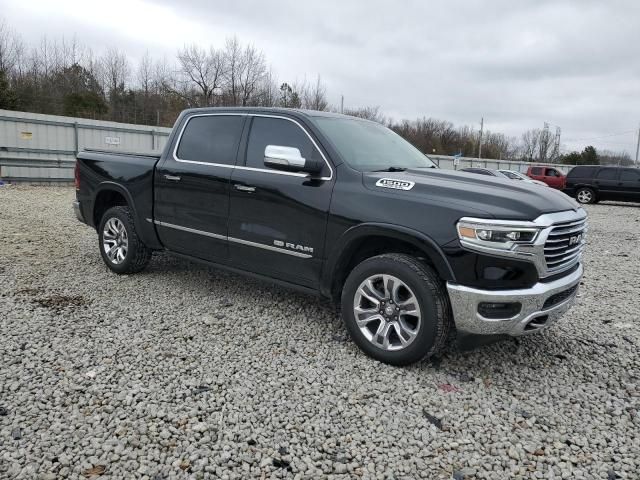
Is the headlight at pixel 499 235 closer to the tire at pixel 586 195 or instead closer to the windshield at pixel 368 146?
the windshield at pixel 368 146

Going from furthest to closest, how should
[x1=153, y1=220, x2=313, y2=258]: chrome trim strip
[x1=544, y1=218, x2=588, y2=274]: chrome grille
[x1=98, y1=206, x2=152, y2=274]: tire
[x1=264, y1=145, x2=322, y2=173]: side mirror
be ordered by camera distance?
[x1=98, y1=206, x2=152, y2=274]: tire
[x1=153, y1=220, x2=313, y2=258]: chrome trim strip
[x1=264, y1=145, x2=322, y2=173]: side mirror
[x1=544, y1=218, x2=588, y2=274]: chrome grille

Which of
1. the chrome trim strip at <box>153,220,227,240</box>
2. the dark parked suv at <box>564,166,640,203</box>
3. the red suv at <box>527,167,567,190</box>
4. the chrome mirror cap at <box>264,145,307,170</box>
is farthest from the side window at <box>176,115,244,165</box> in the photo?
the red suv at <box>527,167,567,190</box>

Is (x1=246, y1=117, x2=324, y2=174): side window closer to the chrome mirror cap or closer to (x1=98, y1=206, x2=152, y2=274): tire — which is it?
the chrome mirror cap

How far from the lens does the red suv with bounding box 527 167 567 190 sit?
2366 cm

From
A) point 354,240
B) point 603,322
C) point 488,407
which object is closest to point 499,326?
point 488,407

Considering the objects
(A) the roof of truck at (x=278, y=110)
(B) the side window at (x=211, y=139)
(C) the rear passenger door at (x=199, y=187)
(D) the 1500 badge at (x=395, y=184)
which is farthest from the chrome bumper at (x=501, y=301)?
(B) the side window at (x=211, y=139)

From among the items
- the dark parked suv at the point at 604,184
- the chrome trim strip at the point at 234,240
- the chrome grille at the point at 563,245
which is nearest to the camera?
the chrome grille at the point at 563,245

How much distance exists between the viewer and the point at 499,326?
317 cm

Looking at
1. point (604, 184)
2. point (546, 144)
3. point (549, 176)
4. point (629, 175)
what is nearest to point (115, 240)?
point (604, 184)

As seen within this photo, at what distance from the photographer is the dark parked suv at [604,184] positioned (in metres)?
19.4

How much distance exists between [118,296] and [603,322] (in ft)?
15.6

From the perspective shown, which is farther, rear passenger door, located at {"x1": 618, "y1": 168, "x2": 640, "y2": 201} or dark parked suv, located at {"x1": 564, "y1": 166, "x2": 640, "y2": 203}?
dark parked suv, located at {"x1": 564, "y1": 166, "x2": 640, "y2": 203}

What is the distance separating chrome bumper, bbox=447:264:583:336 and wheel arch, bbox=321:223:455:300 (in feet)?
0.52

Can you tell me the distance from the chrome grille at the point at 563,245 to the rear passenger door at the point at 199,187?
266 centimetres
